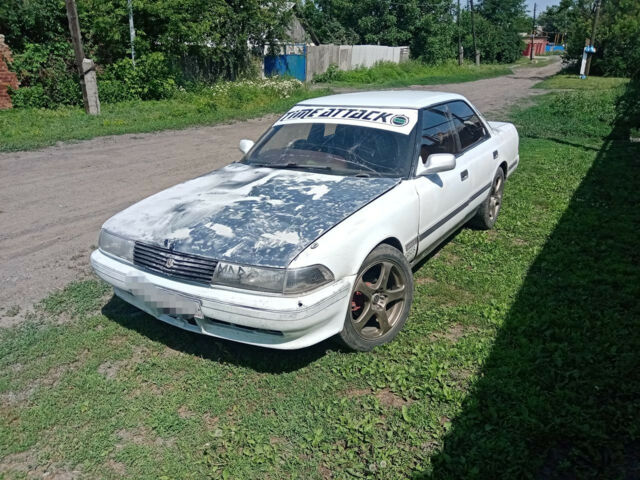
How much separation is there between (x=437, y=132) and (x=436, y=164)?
731 millimetres

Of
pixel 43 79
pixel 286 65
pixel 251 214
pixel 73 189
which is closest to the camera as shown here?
pixel 251 214

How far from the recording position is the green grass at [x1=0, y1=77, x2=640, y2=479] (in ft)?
8.38

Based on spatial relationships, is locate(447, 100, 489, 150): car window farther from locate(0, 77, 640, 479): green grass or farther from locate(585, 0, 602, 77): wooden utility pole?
locate(585, 0, 602, 77): wooden utility pole

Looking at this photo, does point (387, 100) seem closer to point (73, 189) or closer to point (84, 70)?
point (73, 189)

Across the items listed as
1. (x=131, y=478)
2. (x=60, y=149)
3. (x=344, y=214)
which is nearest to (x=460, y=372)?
(x=344, y=214)

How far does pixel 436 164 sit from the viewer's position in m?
3.84

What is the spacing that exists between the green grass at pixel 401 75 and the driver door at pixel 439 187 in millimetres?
21444

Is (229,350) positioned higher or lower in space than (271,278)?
lower

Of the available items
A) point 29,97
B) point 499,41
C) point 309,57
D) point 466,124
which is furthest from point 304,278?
point 499,41

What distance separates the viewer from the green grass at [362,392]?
2.55m

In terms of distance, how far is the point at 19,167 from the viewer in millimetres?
8492

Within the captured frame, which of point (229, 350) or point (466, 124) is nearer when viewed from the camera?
point (229, 350)

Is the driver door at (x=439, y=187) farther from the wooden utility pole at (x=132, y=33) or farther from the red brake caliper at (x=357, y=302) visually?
the wooden utility pole at (x=132, y=33)

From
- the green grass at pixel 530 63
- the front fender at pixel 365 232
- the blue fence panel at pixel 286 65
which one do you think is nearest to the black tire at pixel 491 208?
the front fender at pixel 365 232
